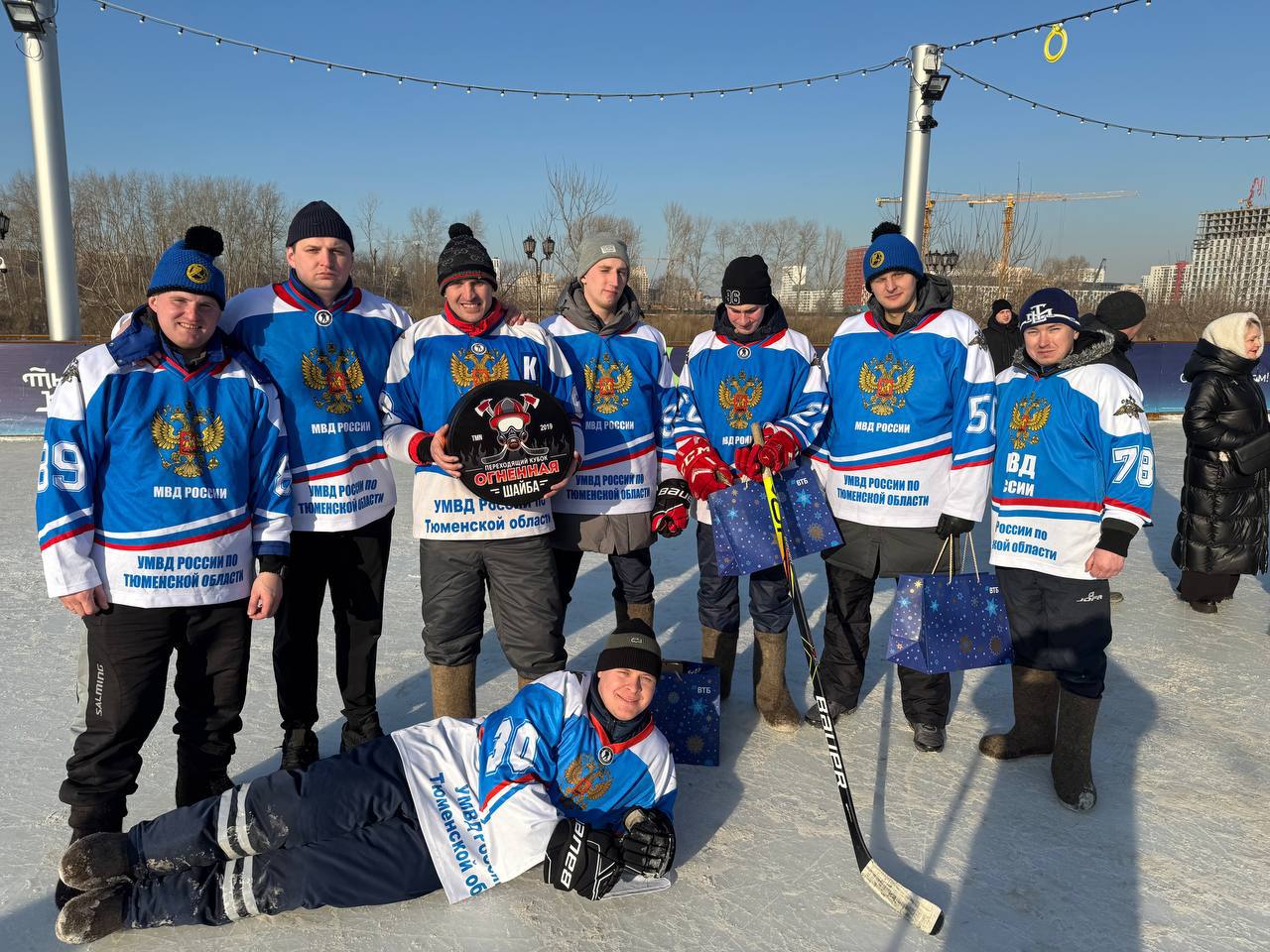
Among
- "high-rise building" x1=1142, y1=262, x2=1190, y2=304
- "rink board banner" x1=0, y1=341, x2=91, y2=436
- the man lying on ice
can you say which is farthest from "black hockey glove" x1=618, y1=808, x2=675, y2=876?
"high-rise building" x1=1142, y1=262, x2=1190, y2=304

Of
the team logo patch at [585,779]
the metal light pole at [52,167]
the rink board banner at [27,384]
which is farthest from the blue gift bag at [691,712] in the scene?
the metal light pole at [52,167]

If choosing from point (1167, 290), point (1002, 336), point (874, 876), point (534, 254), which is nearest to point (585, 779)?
point (874, 876)

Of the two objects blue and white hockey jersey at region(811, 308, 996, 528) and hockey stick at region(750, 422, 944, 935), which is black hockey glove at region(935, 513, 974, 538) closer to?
blue and white hockey jersey at region(811, 308, 996, 528)

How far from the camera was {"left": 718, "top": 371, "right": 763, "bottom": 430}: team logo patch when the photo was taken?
3223 millimetres

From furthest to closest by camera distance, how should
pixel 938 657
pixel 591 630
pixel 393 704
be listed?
pixel 591 630
pixel 393 704
pixel 938 657

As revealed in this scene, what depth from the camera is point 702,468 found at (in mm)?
3139

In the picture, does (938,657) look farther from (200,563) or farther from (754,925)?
(200,563)

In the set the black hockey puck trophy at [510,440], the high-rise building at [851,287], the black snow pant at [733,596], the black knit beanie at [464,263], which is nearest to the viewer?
the black hockey puck trophy at [510,440]

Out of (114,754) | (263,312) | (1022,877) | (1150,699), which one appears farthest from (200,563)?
(1150,699)

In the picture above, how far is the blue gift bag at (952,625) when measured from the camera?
2.87 m

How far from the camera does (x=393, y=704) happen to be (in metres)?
3.56

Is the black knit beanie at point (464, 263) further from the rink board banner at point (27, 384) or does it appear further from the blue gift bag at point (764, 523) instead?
the rink board banner at point (27, 384)

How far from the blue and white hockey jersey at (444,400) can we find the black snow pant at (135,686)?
0.70 meters

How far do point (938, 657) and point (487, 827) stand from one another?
1669 millimetres
